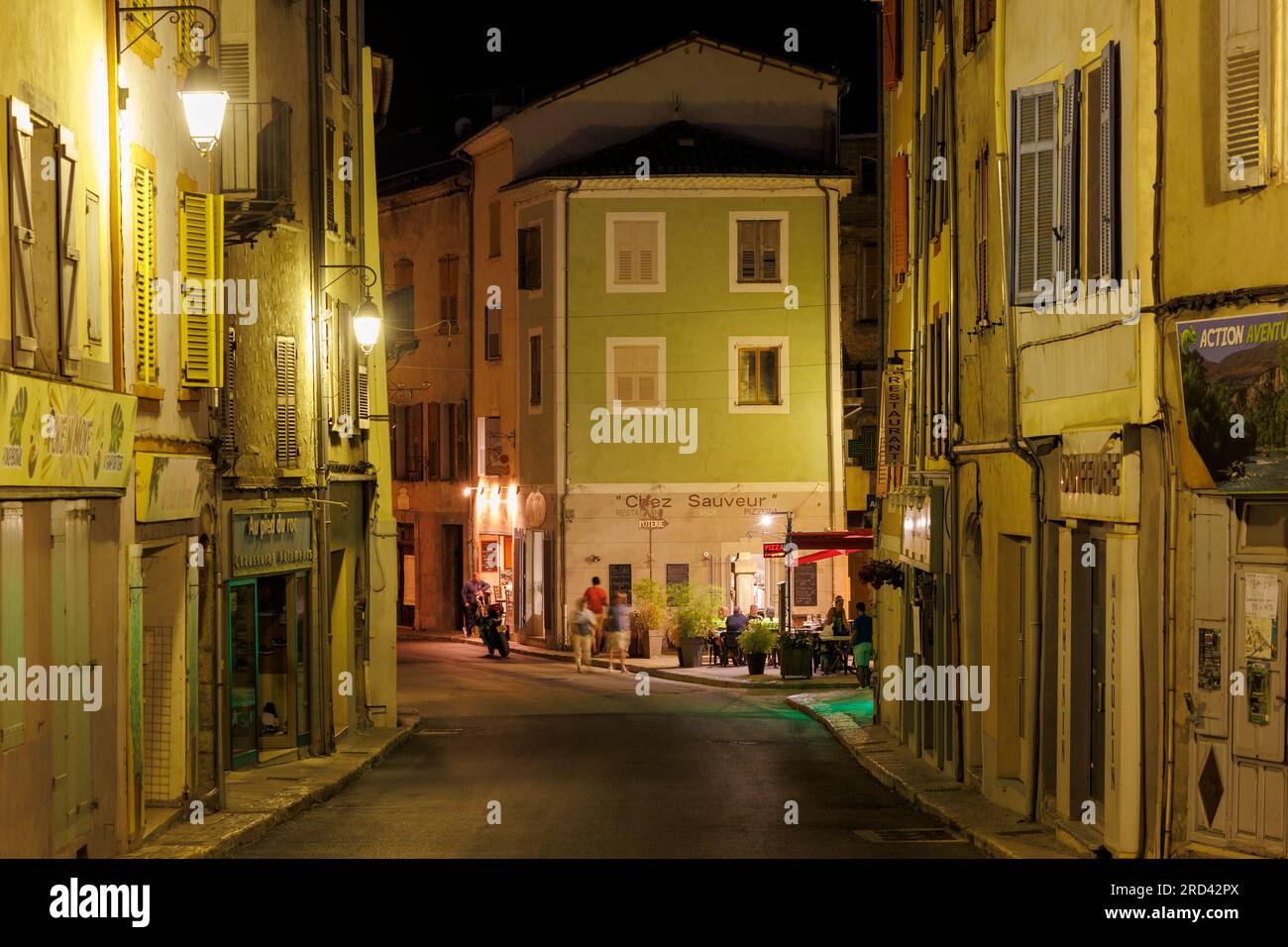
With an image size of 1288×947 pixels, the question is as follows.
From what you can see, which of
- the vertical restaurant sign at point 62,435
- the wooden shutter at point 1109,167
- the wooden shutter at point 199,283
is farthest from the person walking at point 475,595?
the wooden shutter at point 1109,167

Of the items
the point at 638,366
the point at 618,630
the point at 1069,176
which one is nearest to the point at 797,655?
the point at 618,630

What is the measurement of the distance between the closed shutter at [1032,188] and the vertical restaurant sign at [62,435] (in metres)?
7.92

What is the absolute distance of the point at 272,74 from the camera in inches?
917

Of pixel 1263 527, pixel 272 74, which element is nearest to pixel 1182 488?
pixel 1263 527

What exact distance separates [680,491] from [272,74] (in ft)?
78.4

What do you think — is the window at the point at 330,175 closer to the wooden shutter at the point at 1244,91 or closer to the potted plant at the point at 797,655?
the potted plant at the point at 797,655

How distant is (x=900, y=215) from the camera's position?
89.9ft

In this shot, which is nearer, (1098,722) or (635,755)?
(1098,722)

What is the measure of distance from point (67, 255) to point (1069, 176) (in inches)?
321

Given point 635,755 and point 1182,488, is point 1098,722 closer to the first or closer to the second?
point 1182,488

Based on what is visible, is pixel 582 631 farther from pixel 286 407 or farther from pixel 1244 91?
pixel 1244 91

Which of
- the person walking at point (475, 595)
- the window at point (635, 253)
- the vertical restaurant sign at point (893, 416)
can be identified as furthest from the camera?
the person walking at point (475, 595)

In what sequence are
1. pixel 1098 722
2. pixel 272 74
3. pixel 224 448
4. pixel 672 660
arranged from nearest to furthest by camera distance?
1. pixel 1098 722
2. pixel 224 448
3. pixel 272 74
4. pixel 672 660

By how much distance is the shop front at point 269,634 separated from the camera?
21812mm
